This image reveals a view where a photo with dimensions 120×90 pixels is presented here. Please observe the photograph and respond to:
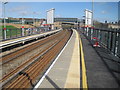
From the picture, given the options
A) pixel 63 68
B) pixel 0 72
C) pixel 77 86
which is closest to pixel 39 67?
pixel 63 68

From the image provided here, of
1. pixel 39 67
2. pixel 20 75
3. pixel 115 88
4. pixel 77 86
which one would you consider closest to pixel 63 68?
pixel 39 67

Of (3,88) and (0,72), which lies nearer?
(3,88)

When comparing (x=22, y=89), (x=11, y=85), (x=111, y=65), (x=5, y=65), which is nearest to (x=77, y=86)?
(x=22, y=89)

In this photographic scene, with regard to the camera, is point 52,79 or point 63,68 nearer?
point 52,79

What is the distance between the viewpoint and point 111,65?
1044 centimetres

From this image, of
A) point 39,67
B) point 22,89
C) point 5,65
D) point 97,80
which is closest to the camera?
point 22,89

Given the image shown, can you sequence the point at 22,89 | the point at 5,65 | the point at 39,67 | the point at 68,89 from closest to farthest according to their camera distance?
the point at 68,89 < the point at 22,89 < the point at 39,67 < the point at 5,65

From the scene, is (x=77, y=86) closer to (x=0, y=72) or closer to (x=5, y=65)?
(x=0, y=72)

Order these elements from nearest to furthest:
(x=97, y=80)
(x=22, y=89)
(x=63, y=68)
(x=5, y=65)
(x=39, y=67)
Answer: (x=22, y=89) < (x=97, y=80) < (x=63, y=68) < (x=39, y=67) < (x=5, y=65)

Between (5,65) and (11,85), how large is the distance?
4.78 m

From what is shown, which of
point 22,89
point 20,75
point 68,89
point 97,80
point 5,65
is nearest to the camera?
point 68,89

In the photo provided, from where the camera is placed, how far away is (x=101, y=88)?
21.6 feet

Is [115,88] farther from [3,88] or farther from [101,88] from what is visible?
[3,88]

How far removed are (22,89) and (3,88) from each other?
0.82 meters
